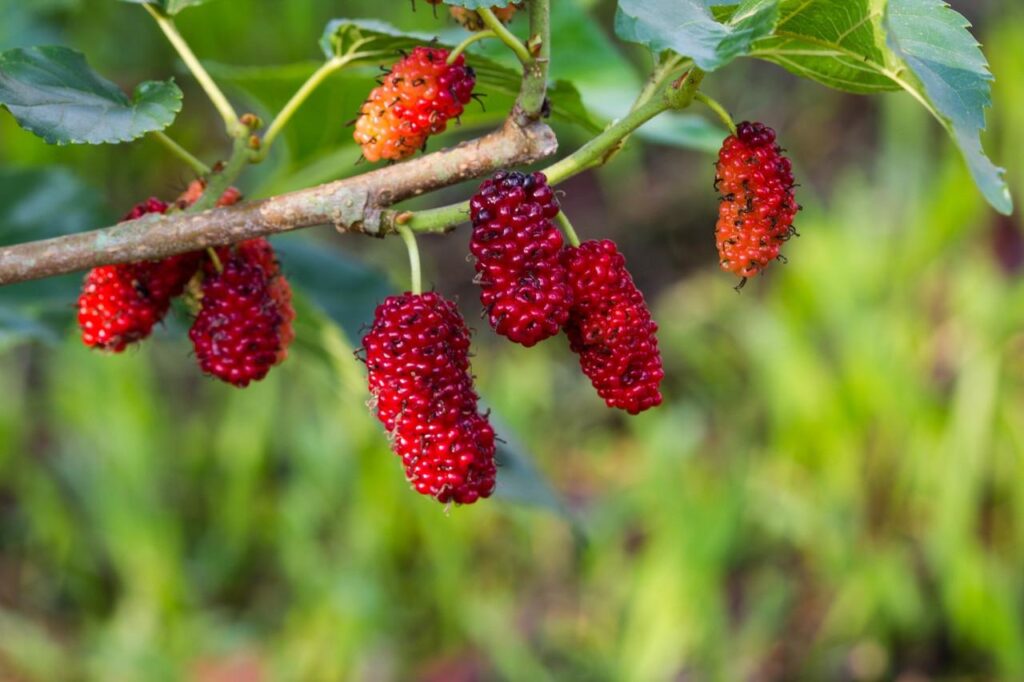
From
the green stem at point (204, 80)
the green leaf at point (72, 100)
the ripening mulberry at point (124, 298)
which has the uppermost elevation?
the green leaf at point (72, 100)

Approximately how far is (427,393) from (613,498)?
1.85 metres

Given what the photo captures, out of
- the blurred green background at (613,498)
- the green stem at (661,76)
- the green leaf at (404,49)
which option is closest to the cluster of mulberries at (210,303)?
the green leaf at (404,49)

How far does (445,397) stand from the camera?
52 centimetres

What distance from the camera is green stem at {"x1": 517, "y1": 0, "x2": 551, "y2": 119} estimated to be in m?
0.49

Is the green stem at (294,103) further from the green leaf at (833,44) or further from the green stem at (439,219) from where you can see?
the green leaf at (833,44)

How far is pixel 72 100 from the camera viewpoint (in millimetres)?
544

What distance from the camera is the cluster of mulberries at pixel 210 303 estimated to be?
581mm

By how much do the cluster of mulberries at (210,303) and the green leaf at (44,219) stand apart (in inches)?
10.9

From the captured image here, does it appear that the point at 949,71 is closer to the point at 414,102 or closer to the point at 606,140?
the point at 606,140

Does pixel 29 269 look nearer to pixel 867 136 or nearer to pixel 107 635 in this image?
pixel 107 635

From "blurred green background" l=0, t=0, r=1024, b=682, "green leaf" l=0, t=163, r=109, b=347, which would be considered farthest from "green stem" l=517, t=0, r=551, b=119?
"blurred green background" l=0, t=0, r=1024, b=682

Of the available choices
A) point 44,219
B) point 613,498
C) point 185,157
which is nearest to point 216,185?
point 185,157

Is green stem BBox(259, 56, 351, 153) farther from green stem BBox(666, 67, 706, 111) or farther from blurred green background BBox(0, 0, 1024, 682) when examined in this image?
blurred green background BBox(0, 0, 1024, 682)

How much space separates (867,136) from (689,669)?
2404 mm
